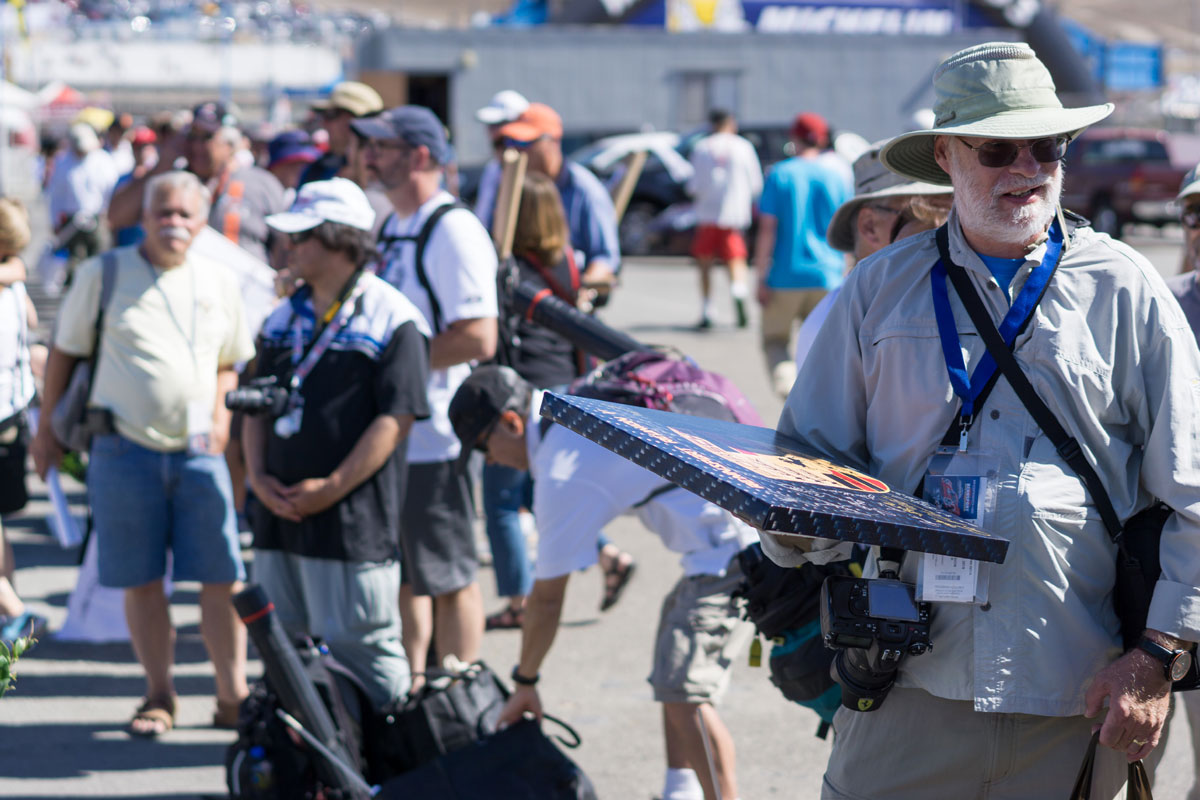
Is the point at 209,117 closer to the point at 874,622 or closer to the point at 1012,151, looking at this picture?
the point at 1012,151

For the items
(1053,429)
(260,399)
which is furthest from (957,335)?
(260,399)

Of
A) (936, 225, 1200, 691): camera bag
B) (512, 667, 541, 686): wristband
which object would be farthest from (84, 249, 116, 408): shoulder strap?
(936, 225, 1200, 691): camera bag

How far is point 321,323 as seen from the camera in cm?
451

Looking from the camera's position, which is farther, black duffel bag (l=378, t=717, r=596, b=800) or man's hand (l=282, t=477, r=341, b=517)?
man's hand (l=282, t=477, r=341, b=517)

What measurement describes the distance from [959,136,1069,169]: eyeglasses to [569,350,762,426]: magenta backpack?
1.21 metres

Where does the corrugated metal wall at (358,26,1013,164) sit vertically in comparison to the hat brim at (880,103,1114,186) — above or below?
below

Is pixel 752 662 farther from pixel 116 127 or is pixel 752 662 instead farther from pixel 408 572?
pixel 116 127

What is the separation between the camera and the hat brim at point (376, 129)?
529cm

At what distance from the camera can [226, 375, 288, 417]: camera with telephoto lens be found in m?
4.38

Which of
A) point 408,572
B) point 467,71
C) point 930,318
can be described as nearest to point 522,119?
point 408,572

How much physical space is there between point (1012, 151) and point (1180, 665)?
919 mm

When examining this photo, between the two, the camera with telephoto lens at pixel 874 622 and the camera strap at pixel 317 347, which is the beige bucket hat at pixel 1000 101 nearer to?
the camera with telephoto lens at pixel 874 622

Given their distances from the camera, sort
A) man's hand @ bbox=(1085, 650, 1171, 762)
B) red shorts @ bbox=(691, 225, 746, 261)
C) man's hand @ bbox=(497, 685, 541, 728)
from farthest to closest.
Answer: red shorts @ bbox=(691, 225, 746, 261), man's hand @ bbox=(497, 685, 541, 728), man's hand @ bbox=(1085, 650, 1171, 762)

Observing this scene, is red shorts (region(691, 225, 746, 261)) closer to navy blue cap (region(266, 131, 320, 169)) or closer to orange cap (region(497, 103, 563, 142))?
navy blue cap (region(266, 131, 320, 169))
